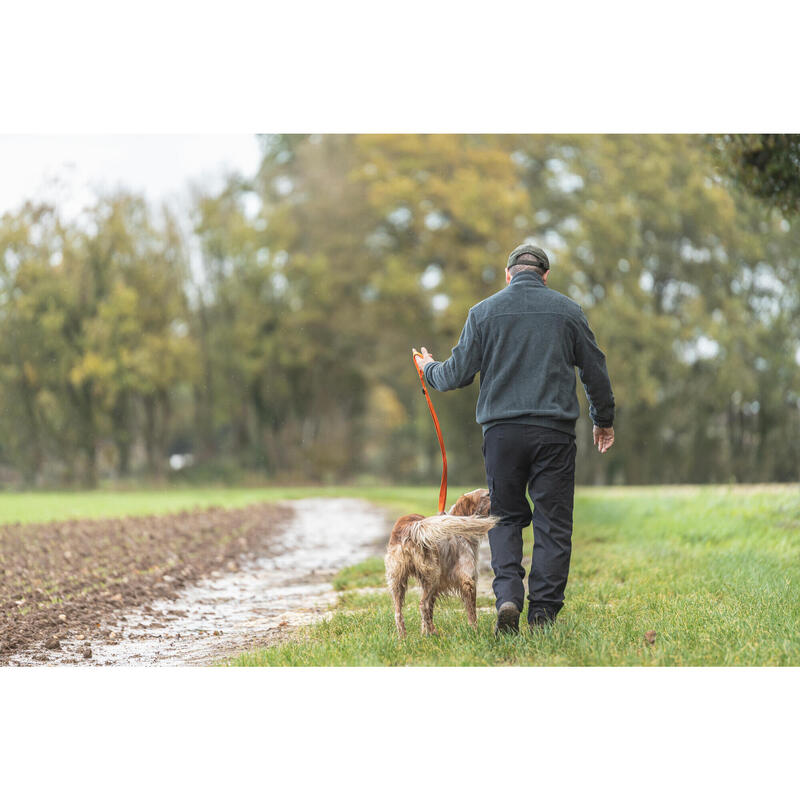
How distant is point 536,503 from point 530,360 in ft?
2.04

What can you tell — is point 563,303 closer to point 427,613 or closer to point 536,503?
point 536,503

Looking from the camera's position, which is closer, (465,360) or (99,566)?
(465,360)

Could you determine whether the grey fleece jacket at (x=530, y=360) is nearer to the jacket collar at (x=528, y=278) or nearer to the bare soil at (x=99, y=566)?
the jacket collar at (x=528, y=278)

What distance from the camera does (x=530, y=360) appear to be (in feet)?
11.7

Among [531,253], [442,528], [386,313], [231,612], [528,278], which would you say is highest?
[386,313]

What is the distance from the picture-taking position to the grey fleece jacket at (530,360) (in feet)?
11.6

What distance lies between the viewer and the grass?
10.6 ft

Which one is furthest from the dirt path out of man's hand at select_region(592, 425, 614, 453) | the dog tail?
man's hand at select_region(592, 425, 614, 453)

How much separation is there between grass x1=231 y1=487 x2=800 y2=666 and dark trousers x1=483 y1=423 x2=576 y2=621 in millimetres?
208

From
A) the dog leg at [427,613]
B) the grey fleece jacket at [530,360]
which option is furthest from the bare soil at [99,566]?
the grey fleece jacket at [530,360]

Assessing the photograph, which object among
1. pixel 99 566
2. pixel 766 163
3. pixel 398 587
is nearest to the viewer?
pixel 398 587

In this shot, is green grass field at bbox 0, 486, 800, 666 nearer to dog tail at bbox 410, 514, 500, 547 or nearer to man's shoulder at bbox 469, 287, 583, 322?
dog tail at bbox 410, 514, 500, 547

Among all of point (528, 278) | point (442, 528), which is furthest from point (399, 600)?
point (528, 278)
